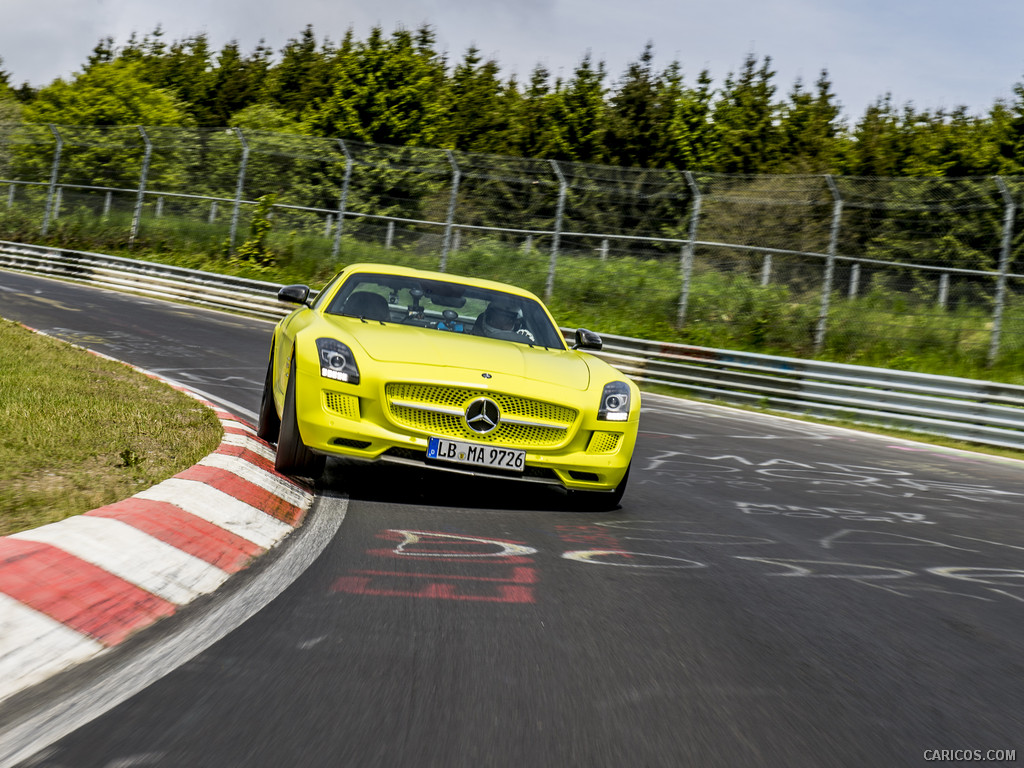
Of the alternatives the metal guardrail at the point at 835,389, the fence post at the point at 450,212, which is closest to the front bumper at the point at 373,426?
Answer: the metal guardrail at the point at 835,389

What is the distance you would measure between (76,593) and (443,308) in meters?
4.23

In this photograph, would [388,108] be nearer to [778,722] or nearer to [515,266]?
[515,266]

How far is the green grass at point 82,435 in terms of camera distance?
186 inches

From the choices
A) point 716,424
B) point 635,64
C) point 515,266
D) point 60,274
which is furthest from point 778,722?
point 635,64

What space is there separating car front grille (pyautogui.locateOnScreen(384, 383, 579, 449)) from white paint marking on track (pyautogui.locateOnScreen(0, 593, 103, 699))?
2958mm

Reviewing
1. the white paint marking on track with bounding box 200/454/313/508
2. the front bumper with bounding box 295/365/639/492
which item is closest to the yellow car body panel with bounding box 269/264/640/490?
the front bumper with bounding box 295/365/639/492

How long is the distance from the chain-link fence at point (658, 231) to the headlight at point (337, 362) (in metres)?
12.2

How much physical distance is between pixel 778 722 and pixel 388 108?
38351 millimetres

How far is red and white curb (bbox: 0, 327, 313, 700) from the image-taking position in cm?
302

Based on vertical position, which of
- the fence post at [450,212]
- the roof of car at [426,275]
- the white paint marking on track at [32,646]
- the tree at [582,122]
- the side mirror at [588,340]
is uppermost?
the tree at [582,122]

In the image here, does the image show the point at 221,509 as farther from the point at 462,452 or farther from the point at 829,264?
the point at 829,264

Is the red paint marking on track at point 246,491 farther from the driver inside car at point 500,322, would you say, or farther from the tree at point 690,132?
the tree at point 690,132

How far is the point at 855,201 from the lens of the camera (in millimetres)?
17250

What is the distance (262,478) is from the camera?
5.82 meters
